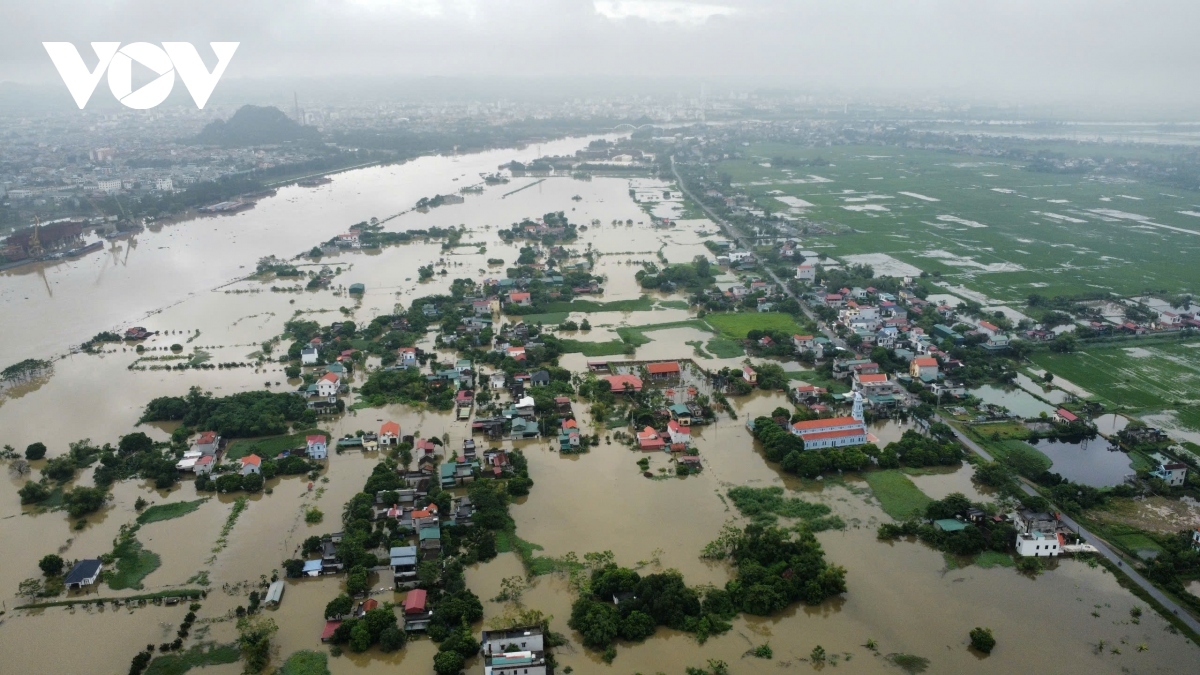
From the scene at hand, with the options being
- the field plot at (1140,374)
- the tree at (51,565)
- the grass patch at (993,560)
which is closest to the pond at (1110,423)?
the field plot at (1140,374)

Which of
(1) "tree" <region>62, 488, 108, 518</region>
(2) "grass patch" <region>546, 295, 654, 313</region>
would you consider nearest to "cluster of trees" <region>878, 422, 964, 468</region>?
(2) "grass patch" <region>546, 295, 654, 313</region>

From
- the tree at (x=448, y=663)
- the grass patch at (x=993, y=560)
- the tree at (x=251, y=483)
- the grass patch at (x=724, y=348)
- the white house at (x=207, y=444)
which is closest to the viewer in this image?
the tree at (x=448, y=663)

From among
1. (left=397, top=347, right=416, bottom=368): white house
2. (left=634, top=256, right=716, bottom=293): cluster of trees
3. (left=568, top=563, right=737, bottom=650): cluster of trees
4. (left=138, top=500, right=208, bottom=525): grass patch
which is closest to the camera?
(left=568, top=563, right=737, bottom=650): cluster of trees

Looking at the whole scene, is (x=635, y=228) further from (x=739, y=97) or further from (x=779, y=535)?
(x=739, y=97)

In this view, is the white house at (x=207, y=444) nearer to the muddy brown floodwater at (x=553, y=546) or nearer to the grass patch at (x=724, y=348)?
the muddy brown floodwater at (x=553, y=546)

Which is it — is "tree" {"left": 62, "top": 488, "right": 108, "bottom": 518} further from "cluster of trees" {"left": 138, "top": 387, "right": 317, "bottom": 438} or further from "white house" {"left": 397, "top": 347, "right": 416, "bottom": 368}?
"white house" {"left": 397, "top": 347, "right": 416, "bottom": 368}
